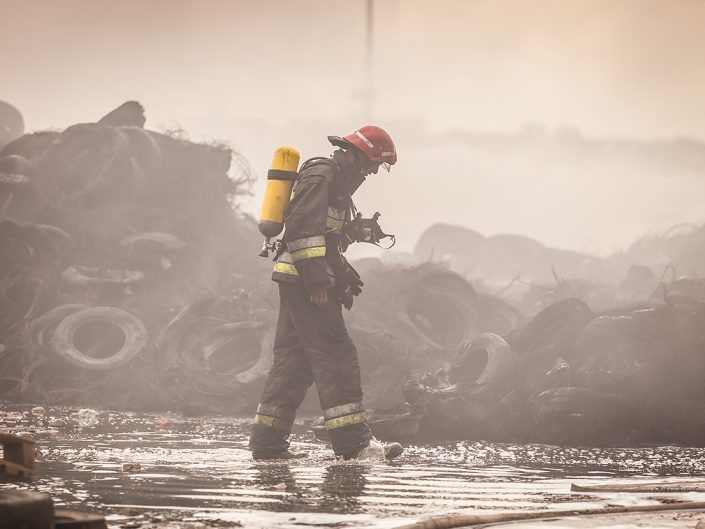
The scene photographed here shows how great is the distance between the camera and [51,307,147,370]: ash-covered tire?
14.1m

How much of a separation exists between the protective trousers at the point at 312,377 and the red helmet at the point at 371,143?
3.47ft

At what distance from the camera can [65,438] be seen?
8.14 m

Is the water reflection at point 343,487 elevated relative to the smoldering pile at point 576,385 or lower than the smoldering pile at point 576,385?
lower

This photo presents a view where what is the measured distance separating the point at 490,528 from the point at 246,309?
427 inches

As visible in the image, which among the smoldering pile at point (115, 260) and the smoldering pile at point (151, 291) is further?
the smoldering pile at point (115, 260)

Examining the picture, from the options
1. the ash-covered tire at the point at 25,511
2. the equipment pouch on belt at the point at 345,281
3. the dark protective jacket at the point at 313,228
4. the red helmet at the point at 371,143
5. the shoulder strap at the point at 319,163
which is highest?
the red helmet at the point at 371,143

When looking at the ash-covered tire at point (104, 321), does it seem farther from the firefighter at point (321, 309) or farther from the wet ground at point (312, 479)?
the firefighter at point (321, 309)

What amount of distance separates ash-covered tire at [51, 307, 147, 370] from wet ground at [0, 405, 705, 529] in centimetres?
477

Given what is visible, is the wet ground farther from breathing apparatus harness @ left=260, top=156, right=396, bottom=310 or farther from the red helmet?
the red helmet

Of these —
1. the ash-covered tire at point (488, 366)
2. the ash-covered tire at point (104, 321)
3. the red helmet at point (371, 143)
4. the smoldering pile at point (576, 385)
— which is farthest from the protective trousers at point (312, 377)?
the ash-covered tire at point (104, 321)

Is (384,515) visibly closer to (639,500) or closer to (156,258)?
(639,500)

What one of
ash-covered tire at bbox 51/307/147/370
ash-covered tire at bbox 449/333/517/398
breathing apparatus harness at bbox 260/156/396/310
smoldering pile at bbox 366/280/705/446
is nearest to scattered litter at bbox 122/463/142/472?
breathing apparatus harness at bbox 260/156/396/310

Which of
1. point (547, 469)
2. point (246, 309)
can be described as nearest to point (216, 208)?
point (246, 309)

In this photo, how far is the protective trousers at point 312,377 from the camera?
7059 millimetres
